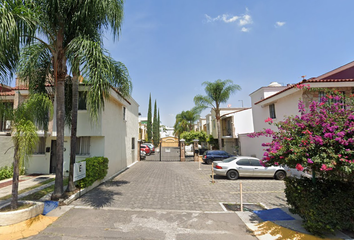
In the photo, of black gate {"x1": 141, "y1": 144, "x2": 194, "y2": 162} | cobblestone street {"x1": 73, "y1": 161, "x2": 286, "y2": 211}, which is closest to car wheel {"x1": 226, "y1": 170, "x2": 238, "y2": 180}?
cobblestone street {"x1": 73, "y1": 161, "x2": 286, "y2": 211}

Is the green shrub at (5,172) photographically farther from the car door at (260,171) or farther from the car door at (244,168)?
the car door at (260,171)

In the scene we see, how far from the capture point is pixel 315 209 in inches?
155

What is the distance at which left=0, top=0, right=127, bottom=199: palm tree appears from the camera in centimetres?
503

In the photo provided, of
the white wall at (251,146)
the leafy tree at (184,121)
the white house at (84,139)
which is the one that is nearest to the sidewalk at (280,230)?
the white house at (84,139)

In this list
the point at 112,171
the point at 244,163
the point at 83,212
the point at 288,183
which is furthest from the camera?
the point at 112,171

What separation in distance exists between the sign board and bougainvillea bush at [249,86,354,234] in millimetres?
→ 6746

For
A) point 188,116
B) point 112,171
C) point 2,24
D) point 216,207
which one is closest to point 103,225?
point 216,207

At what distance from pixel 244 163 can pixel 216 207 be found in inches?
216

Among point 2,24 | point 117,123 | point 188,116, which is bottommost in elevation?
point 117,123

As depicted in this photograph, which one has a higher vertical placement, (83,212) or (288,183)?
(288,183)

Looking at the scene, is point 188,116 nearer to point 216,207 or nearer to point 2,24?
point 216,207

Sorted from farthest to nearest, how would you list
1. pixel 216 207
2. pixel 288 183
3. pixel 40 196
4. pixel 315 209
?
pixel 40 196, pixel 216 207, pixel 288 183, pixel 315 209

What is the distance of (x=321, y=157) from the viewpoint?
3.70 m

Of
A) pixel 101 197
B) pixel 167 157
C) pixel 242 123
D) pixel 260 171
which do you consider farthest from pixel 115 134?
pixel 242 123
